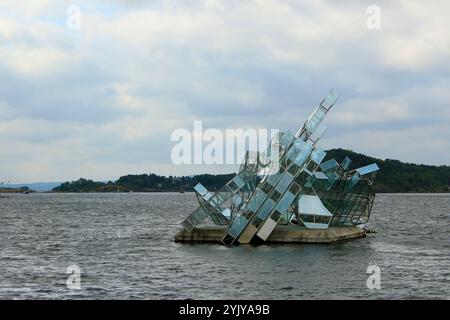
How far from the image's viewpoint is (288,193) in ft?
232

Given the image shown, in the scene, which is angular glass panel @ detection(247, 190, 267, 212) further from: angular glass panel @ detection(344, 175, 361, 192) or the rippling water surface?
angular glass panel @ detection(344, 175, 361, 192)

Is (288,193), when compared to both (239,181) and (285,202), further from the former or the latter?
(239,181)

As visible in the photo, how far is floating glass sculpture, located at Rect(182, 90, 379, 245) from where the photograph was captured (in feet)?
231

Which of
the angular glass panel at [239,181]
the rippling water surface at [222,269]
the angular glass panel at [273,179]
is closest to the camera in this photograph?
the rippling water surface at [222,269]

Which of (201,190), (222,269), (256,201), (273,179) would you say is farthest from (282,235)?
(222,269)

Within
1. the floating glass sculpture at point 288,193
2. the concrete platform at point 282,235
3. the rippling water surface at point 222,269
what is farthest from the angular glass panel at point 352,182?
the concrete platform at point 282,235

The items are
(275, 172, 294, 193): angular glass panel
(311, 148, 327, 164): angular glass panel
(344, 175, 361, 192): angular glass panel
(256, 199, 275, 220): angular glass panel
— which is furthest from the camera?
(344, 175, 361, 192): angular glass panel

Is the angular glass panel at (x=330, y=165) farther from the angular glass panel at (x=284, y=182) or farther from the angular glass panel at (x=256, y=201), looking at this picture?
the angular glass panel at (x=256, y=201)

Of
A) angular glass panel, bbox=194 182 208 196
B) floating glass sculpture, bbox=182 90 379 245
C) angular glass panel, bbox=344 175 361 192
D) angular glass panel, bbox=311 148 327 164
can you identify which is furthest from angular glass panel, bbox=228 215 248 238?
angular glass panel, bbox=344 175 361 192

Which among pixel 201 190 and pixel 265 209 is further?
pixel 201 190

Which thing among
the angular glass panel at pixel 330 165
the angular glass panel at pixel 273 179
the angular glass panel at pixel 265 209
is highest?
the angular glass panel at pixel 330 165

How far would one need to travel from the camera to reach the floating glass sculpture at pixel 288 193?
7050 centimetres
